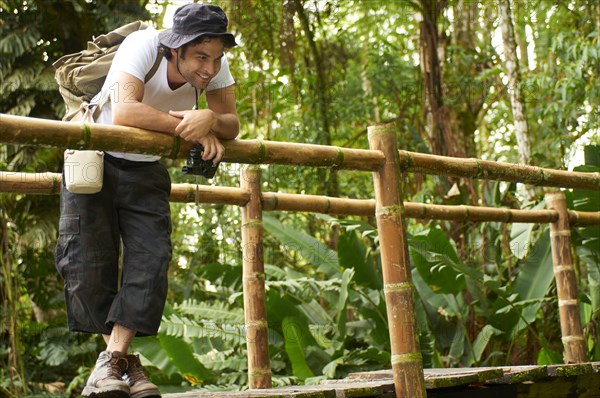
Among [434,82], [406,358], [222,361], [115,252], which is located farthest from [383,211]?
[434,82]

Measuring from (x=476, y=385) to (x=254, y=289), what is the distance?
0.97m

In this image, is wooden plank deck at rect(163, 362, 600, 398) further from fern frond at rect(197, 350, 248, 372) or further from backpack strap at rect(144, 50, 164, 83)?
fern frond at rect(197, 350, 248, 372)

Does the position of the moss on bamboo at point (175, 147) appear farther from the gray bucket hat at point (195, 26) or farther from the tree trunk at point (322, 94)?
the tree trunk at point (322, 94)

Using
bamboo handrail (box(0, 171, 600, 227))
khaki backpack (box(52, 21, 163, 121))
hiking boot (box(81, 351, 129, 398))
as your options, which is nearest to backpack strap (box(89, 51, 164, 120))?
khaki backpack (box(52, 21, 163, 121))

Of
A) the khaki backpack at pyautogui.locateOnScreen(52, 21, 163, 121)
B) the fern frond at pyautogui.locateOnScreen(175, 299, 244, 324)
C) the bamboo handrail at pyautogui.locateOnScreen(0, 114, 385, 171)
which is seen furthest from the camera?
the fern frond at pyautogui.locateOnScreen(175, 299, 244, 324)

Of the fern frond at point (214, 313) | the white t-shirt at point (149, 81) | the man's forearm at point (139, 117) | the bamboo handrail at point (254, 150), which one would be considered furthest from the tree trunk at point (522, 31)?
the man's forearm at point (139, 117)

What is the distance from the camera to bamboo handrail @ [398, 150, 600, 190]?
9.77 feet

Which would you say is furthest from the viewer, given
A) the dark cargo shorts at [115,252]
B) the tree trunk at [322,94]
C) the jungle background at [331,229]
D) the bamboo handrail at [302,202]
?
the tree trunk at [322,94]

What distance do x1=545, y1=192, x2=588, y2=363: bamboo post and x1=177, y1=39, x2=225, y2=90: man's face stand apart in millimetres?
2351

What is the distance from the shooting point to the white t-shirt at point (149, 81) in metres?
2.29

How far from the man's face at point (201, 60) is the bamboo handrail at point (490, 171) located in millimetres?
844

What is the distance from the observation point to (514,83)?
6523mm

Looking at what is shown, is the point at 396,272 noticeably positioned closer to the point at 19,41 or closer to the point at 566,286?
the point at 566,286

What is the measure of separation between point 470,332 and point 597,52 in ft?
7.48
